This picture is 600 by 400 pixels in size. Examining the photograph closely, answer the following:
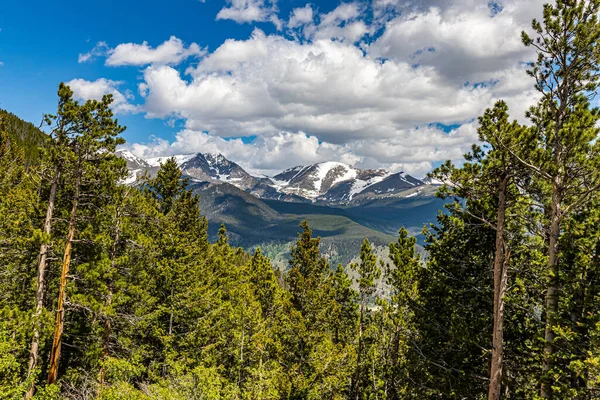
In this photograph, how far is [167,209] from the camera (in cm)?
3325

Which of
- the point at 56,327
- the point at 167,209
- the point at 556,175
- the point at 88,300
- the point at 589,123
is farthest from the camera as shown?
the point at 167,209

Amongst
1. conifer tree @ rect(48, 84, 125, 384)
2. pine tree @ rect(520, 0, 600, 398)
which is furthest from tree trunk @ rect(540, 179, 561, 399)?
conifer tree @ rect(48, 84, 125, 384)

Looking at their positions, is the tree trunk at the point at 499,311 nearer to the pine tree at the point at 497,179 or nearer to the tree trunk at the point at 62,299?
the pine tree at the point at 497,179

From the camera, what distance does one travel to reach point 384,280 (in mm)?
27781

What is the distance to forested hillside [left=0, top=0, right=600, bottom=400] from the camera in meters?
11.8

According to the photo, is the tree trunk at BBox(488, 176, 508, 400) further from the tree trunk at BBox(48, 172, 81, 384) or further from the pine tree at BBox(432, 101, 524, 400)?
the tree trunk at BBox(48, 172, 81, 384)

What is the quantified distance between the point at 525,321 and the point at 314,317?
1624cm

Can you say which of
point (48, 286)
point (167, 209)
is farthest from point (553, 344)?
point (167, 209)

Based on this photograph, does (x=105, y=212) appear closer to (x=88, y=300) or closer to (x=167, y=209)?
(x=88, y=300)

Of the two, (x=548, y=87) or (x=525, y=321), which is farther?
(x=525, y=321)

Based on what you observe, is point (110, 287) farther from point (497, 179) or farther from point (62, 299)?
point (497, 179)

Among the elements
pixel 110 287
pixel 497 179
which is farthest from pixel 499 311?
pixel 110 287

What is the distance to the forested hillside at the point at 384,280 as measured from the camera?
1180 centimetres

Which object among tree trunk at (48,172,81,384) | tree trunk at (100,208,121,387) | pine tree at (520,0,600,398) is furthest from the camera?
tree trunk at (100,208,121,387)
